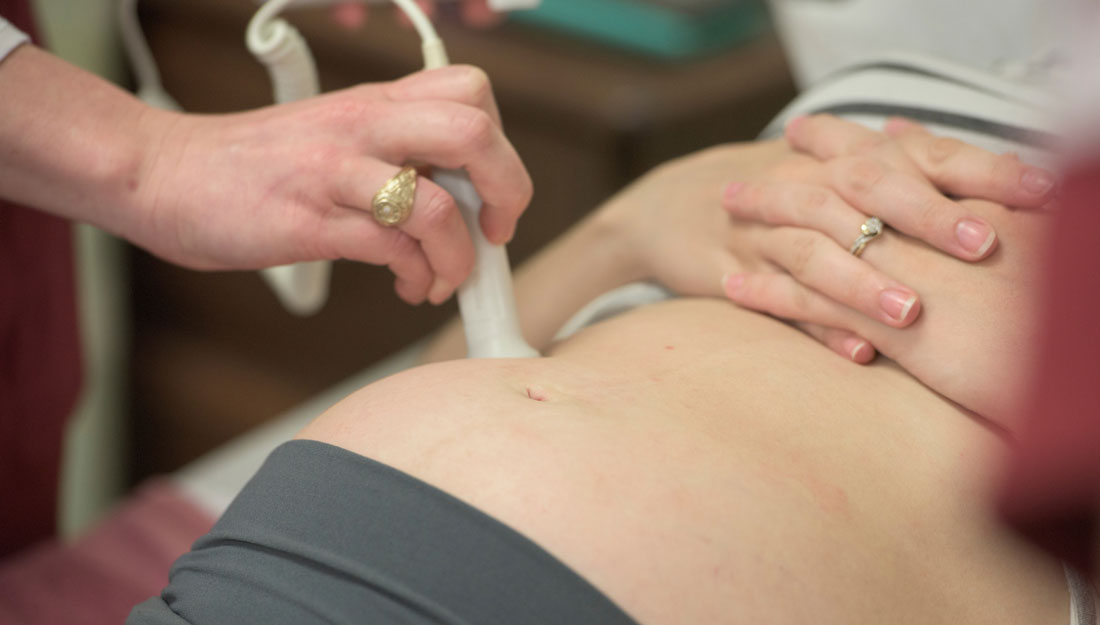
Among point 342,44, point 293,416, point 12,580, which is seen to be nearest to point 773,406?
point 12,580

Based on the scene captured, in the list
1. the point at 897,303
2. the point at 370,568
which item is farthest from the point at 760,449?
the point at 370,568

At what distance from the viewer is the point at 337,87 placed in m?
1.93

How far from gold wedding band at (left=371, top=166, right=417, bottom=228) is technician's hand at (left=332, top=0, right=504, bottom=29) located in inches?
45.8

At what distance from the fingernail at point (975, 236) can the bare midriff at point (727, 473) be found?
0.37ft

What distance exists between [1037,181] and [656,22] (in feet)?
3.66

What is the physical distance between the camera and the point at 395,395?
67 cm

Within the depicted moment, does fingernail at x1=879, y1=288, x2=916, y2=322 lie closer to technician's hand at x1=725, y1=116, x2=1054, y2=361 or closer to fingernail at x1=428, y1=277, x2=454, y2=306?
technician's hand at x1=725, y1=116, x2=1054, y2=361

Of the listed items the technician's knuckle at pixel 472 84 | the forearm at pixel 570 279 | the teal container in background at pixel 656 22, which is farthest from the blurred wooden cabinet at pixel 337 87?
the technician's knuckle at pixel 472 84

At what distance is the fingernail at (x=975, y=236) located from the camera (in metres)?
0.71

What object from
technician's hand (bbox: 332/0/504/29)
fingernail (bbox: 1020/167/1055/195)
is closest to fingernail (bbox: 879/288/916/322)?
fingernail (bbox: 1020/167/1055/195)

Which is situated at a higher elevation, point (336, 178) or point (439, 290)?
point (336, 178)

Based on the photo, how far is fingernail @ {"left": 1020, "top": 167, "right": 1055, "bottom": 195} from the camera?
28.6 inches

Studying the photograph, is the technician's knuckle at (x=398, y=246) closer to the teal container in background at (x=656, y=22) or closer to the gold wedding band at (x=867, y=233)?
the gold wedding band at (x=867, y=233)

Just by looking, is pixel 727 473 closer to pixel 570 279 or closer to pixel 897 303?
pixel 897 303
